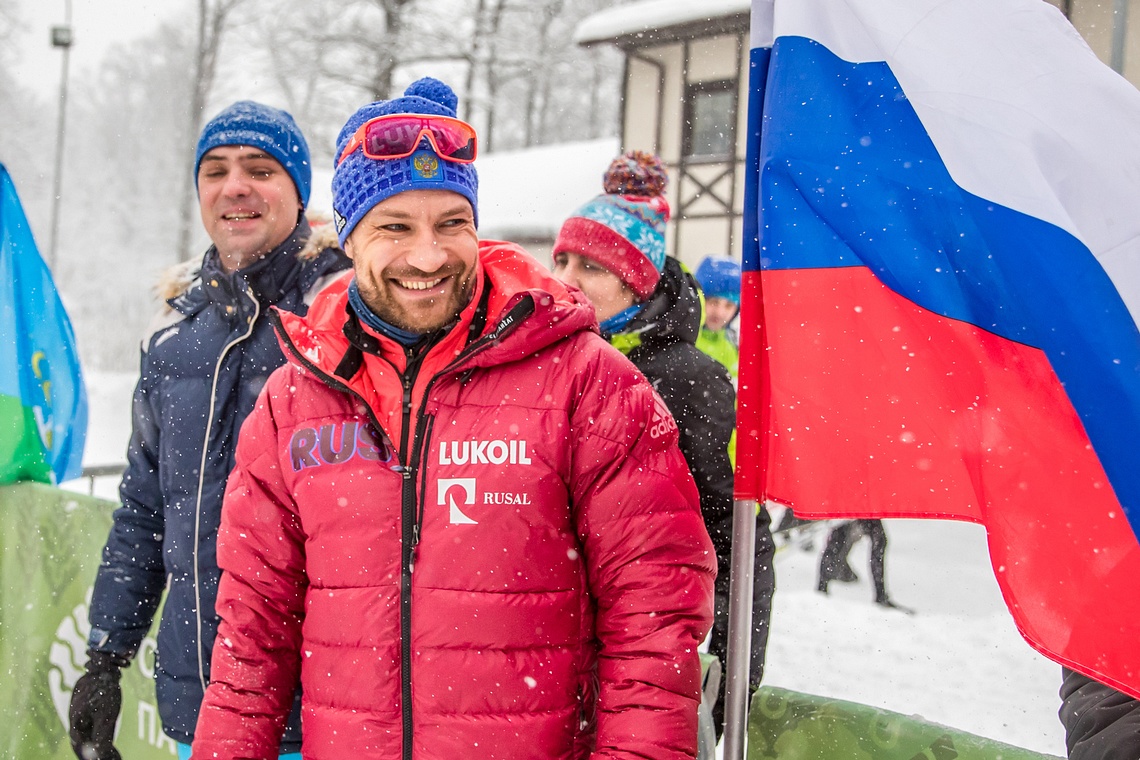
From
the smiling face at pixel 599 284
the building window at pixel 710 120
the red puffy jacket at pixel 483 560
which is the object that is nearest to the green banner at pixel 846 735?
the red puffy jacket at pixel 483 560

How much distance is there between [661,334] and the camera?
258 cm

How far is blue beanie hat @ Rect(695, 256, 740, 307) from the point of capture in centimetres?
628

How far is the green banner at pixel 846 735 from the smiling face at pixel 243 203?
1767 millimetres

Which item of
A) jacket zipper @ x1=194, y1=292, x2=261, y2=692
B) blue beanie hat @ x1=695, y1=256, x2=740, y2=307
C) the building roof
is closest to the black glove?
jacket zipper @ x1=194, y1=292, x2=261, y2=692

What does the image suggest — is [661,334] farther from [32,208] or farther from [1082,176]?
[32,208]

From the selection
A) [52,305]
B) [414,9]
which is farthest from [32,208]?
[52,305]

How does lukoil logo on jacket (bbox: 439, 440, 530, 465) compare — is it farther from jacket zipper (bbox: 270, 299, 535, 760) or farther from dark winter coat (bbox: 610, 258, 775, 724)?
dark winter coat (bbox: 610, 258, 775, 724)

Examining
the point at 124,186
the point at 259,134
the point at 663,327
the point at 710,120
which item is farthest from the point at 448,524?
the point at 124,186

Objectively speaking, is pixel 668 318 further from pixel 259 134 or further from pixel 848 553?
pixel 848 553

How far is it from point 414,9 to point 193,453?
17821 millimetres

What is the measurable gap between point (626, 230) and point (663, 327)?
0.35 m

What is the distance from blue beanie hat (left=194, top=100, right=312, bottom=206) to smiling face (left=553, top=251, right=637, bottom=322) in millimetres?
839

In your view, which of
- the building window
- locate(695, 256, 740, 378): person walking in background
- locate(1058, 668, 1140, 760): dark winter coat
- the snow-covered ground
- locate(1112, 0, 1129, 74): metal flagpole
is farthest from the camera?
the building window

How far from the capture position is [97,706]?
2.69 metres
